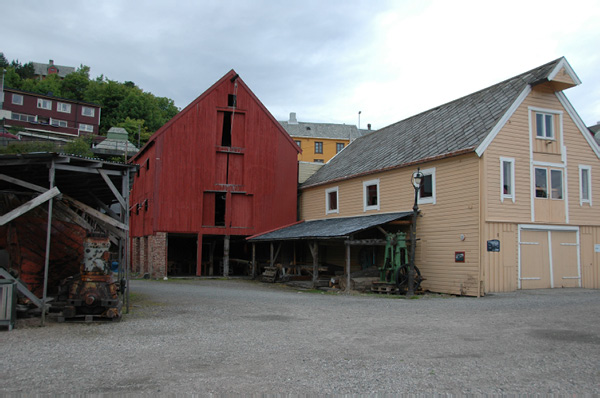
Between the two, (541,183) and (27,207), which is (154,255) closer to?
(27,207)

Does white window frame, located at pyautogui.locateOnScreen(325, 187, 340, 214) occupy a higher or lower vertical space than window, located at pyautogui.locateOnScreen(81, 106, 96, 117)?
lower

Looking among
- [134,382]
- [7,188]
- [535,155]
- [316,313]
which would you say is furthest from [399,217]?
[134,382]

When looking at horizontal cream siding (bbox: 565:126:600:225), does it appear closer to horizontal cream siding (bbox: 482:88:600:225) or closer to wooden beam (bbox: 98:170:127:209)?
horizontal cream siding (bbox: 482:88:600:225)

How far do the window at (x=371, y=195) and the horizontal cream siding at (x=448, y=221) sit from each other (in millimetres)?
Result: 1004

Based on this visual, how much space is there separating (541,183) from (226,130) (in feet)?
55.5

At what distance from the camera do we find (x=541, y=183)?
1922 centimetres

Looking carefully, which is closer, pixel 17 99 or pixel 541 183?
pixel 541 183

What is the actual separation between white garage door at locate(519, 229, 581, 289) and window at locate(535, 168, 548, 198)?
1429 millimetres

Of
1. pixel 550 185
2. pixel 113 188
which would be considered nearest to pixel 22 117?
pixel 113 188

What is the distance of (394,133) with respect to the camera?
2716 cm

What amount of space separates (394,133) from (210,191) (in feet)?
34.6

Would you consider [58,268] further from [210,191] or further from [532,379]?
[210,191]

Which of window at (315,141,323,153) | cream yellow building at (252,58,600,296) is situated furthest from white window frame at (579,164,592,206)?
window at (315,141,323,153)

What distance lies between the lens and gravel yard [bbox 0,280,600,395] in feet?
19.6
